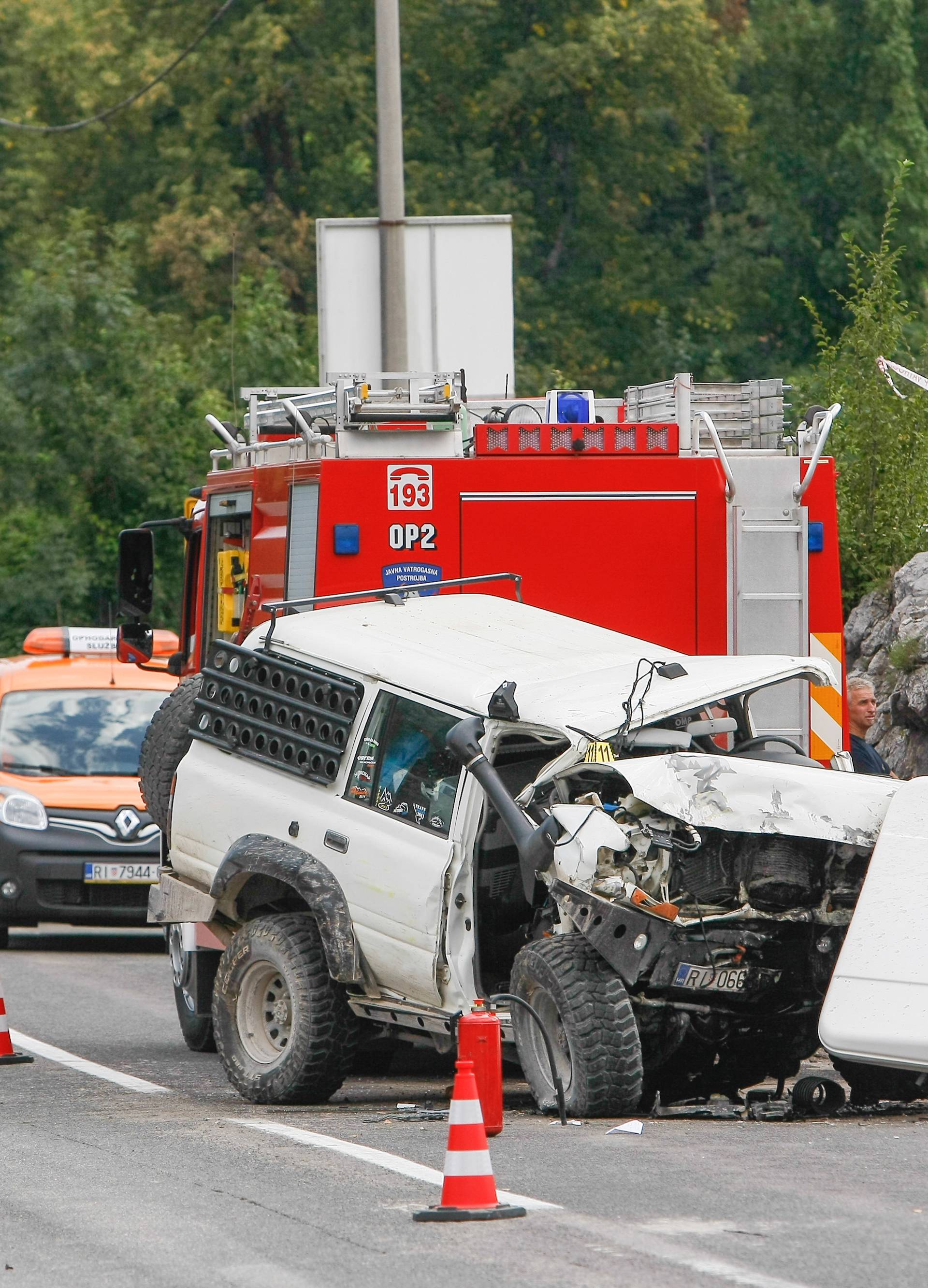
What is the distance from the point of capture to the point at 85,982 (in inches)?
563

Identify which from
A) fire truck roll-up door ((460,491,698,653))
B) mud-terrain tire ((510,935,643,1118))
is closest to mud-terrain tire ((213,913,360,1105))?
mud-terrain tire ((510,935,643,1118))

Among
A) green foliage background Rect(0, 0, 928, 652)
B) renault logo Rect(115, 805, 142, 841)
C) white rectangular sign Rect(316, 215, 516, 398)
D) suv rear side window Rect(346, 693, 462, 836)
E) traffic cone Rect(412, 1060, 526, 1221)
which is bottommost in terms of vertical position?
renault logo Rect(115, 805, 142, 841)

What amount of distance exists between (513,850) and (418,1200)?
86.6 inches

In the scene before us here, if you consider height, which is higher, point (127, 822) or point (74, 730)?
point (74, 730)

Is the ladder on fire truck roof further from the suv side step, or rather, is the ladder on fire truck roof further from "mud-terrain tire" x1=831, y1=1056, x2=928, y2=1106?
the suv side step

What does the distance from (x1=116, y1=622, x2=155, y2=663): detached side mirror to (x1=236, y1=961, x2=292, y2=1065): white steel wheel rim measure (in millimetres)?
4155

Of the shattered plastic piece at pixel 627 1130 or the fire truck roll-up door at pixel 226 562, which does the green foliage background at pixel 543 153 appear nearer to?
the fire truck roll-up door at pixel 226 562

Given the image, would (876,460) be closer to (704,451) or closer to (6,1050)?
(704,451)

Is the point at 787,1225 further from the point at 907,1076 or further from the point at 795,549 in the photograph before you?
the point at 795,549

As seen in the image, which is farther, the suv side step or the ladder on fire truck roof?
the ladder on fire truck roof

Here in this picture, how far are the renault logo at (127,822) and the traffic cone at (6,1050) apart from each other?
5.35 m

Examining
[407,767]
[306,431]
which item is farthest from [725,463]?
[407,767]

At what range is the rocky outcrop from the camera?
552 inches

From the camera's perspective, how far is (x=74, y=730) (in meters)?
17.1
